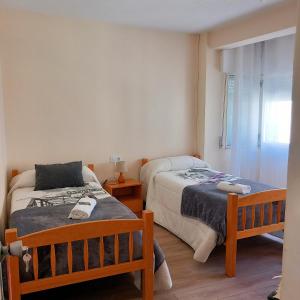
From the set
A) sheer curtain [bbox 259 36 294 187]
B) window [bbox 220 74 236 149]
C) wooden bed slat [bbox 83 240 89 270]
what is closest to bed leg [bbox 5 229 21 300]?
wooden bed slat [bbox 83 240 89 270]

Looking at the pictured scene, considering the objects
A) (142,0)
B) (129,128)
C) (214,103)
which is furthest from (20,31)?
(214,103)

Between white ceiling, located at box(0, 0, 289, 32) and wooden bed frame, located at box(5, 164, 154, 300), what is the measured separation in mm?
2150

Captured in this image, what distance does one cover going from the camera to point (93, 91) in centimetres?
392

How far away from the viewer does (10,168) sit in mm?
3611

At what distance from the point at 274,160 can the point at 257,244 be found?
1591mm

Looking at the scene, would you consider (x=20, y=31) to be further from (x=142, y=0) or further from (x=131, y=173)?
(x=131, y=173)

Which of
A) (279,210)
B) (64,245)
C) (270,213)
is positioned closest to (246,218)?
(270,213)

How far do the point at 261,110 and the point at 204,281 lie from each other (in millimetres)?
2806

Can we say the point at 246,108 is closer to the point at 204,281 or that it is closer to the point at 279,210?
the point at 279,210

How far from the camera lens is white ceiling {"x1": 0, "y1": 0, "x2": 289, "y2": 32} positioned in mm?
3115

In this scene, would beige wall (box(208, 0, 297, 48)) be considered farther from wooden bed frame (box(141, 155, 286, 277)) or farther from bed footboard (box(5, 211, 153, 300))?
bed footboard (box(5, 211, 153, 300))

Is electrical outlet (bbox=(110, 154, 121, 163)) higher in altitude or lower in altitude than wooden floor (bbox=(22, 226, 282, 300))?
higher

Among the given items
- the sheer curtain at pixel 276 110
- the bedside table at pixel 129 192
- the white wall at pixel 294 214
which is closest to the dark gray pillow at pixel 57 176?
the bedside table at pixel 129 192

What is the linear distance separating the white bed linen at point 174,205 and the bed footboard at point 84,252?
79 cm
